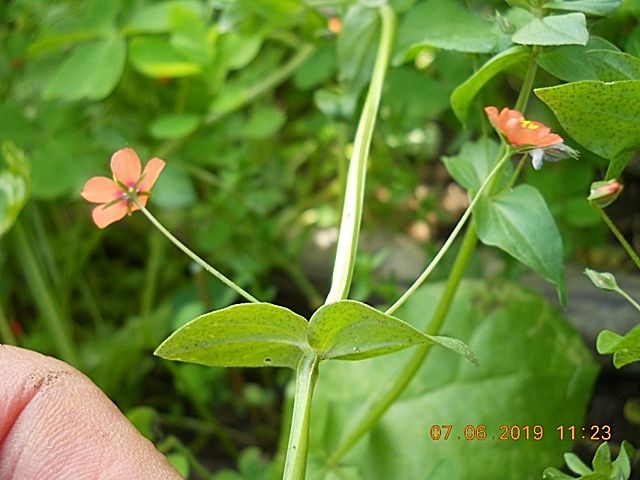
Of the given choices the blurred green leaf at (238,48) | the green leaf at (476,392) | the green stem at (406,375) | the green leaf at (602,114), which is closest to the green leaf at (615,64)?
the green leaf at (602,114)

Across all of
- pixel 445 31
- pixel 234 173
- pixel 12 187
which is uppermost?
pixel 445 31

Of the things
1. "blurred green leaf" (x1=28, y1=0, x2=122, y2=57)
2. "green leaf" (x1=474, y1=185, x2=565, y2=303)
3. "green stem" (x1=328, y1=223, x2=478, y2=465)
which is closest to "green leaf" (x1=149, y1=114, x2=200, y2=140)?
"blurred green leaf" (x1=28, y1=0, x2=122, y2=57)

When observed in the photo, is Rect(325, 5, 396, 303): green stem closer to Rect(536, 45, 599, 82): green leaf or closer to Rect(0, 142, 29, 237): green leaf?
Rect(536, 45, 599, 82): green leaf

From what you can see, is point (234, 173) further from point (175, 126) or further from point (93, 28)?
point (93, 28)

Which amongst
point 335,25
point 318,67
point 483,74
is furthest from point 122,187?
point 318,67

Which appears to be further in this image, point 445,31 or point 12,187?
point 12,187
